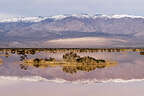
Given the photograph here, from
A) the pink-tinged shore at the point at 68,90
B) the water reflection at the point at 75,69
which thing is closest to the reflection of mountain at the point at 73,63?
the water reflection at the point at 75,69

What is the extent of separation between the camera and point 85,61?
180ft

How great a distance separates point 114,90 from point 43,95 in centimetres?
525

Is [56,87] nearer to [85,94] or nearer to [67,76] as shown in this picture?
[85,94]

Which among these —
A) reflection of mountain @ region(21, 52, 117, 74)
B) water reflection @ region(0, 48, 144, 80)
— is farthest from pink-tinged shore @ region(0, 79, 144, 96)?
reflection of mountain @ region(21, 52, 117, 74)

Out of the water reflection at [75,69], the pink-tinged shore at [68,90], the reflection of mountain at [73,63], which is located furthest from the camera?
the reflection of mountain at [73,63]

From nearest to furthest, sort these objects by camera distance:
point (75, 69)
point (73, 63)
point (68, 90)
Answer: point (68, 90) → point (75, 69) → point (73, 63)

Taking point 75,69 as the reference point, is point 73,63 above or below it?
above

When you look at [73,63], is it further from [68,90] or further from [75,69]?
[68,90]

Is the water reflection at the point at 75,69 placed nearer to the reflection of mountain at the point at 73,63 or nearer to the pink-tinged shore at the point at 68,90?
the reflection of mountain at the point at 73,63

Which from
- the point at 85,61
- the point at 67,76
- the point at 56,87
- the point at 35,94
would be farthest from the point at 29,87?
the point at 85,61

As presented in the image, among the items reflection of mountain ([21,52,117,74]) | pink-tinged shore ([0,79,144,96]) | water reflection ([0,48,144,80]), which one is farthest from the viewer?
reflection of mountain ([21,52,117,74])

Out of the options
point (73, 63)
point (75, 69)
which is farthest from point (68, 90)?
point (73, 63)

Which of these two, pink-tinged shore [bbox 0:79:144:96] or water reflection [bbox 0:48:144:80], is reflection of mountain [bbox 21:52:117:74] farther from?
pink-tinged shore [bbox 0:79:144:96]

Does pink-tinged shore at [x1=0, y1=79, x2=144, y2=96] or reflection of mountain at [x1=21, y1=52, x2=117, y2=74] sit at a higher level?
reflection of mountain at [x1=21, y1=52, x2=117, y2=74]
